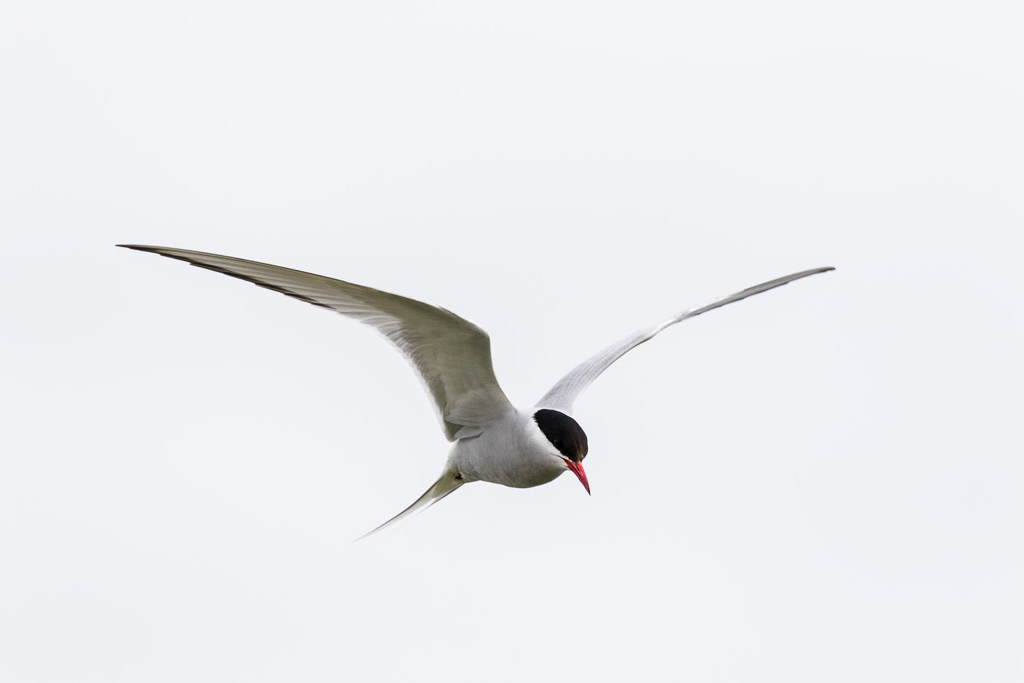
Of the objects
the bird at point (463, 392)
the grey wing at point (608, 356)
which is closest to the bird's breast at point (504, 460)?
the bird at point (463, 392)

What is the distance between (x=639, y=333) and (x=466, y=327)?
6.73ft

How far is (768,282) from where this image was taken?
8.10 metres

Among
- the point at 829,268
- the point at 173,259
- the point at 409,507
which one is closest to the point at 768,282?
the point at 829,268

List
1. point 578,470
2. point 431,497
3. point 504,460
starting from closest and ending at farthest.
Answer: point 578,470, point 504,460, point 431,497

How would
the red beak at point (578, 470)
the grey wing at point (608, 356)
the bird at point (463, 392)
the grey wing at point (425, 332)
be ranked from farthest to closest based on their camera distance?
1. the grey wing at point (608, 356)
2. the red beak at point (578, 470)
3. the bird at point (463, 392)
4. the grey wing at point (425, 332)

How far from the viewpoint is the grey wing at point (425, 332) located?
17.3 ft

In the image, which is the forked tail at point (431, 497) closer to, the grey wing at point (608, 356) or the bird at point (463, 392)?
the bird at point (463, 392)

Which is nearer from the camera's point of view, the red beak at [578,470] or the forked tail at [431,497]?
the red beak at [578,470]

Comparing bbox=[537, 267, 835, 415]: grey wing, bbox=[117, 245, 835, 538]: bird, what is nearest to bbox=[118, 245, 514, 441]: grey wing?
bbox=[117, 245, 835, 538]: bird

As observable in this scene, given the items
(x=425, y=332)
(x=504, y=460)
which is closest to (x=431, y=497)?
(x=504, y=460)

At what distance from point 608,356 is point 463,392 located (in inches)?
49.5

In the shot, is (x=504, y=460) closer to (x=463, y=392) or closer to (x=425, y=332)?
(x=463, y=392)

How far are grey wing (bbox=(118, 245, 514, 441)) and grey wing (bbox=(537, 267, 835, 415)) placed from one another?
526 millimetres

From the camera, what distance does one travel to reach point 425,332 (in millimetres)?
6227
